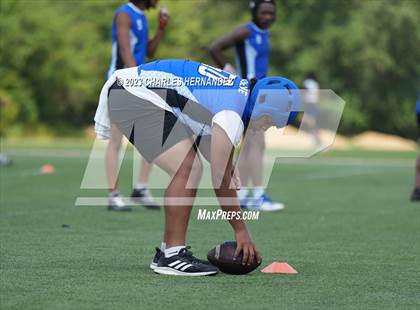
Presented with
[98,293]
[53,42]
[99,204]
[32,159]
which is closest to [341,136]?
[53,42]

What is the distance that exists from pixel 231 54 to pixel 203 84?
31136 mm

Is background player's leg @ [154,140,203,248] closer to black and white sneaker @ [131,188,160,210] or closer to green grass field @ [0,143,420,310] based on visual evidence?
green grass field @ [0,143,420,310]

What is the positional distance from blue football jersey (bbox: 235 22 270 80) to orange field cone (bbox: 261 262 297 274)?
160 inches

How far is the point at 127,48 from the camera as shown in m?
8.81

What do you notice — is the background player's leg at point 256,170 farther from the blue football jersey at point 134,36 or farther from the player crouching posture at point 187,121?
the player crouching posture at point 187,121

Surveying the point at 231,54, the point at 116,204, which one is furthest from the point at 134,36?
the point at 231,54

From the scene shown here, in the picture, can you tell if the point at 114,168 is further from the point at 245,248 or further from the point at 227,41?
the point at 245,248

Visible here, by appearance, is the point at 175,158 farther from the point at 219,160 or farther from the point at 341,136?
the point at 341,136

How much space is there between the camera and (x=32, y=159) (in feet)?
56.3

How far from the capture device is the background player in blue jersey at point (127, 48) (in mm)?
8859

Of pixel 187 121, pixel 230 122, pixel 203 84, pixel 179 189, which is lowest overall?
pixel 179 189

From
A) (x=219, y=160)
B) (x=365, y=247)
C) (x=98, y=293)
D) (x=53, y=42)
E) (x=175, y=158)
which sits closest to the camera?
(x=98, y=293)

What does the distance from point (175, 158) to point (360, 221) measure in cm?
341

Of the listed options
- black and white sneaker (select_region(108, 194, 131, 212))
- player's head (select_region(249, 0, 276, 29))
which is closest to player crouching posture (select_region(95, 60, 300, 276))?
black and white sneaker (select_region(108, 194, 131, 212))
